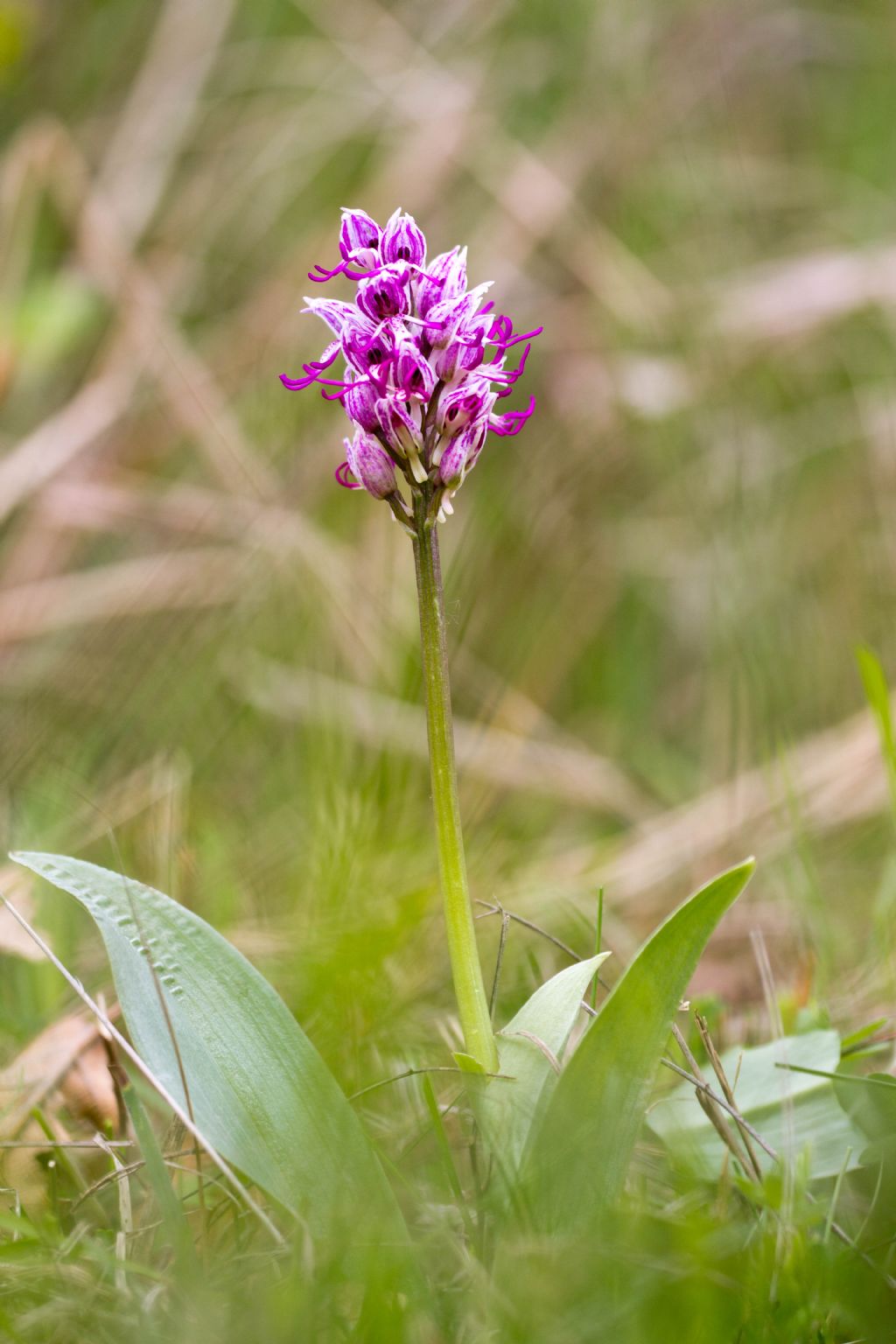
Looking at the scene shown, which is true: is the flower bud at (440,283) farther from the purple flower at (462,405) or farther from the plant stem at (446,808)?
the plant stem at (446,808)

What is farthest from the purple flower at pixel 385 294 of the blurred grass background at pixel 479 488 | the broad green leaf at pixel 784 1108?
the broad green leaf at pixel 784 1108

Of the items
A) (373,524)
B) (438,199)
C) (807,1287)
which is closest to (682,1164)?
(807,1287)

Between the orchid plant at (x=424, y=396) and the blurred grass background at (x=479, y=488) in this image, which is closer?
the orchid plant at (x=424, y=396)

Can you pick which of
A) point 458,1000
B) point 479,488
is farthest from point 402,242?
point 479,488

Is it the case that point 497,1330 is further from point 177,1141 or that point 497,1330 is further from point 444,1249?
point 177,1141

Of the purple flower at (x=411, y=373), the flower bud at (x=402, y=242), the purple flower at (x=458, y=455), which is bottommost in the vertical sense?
the purple flower at (x=458, y=455)

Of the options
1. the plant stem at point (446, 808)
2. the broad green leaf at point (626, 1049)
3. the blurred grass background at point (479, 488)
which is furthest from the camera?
the blurred grass background at point (479, 488)

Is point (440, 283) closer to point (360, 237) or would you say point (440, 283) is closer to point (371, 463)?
point (360, 237)

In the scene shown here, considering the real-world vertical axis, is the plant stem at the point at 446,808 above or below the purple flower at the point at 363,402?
below

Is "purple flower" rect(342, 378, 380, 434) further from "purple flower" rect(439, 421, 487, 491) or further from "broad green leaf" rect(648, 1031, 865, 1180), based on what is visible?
"broad green leaf" rect(648, 1031, 865, 1180)
